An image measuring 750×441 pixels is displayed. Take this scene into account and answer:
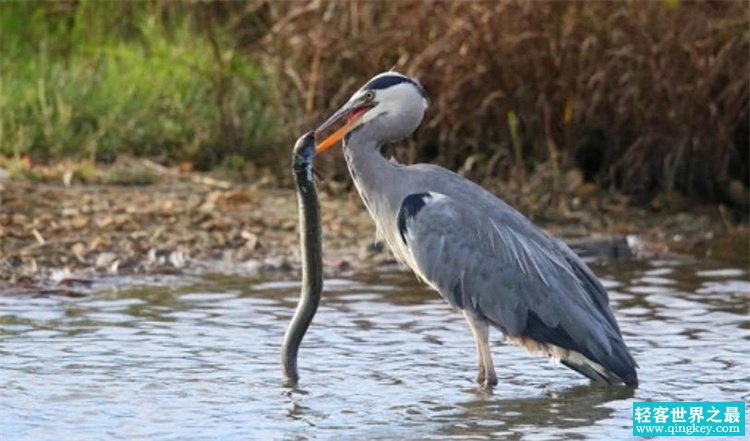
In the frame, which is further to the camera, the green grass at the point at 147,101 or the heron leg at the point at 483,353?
the green grass at the point at 147,101

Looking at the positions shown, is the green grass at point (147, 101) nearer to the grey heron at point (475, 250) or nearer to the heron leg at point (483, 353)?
the grey heron at point (475, 250)

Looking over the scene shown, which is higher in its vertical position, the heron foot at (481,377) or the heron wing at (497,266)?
the heron wing at (497,266)

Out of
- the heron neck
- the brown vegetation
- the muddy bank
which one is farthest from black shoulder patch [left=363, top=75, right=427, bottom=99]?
the brown vegetation

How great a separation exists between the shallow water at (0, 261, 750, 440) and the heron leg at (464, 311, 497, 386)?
79 mm

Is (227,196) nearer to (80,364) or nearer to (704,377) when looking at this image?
(80,364)

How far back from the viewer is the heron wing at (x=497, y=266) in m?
7.43

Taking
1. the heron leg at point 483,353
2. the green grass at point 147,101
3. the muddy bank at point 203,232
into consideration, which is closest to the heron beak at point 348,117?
the heron leg at point 483,353

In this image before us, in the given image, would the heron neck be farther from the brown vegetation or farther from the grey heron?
the brown vegetation

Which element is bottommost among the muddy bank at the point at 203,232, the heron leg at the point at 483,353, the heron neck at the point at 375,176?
the heron leg at the point at 483,353

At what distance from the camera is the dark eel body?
22.9 feet

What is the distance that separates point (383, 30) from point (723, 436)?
5.61 m

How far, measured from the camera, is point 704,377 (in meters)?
7.30

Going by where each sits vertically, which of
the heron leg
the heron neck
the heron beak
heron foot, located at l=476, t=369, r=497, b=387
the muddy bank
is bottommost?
heron foot, located at l=476, t=369, r=497, b=387

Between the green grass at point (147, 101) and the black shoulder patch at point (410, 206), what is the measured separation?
4.26m
